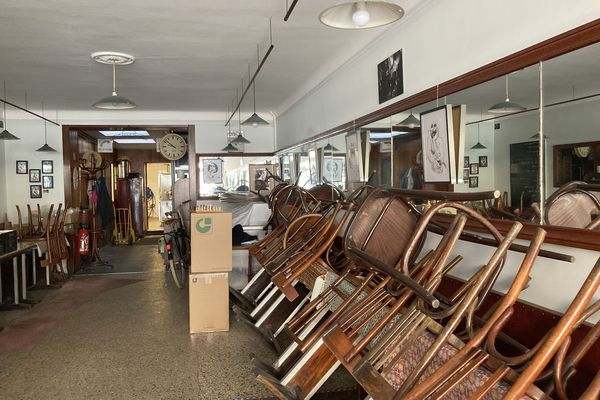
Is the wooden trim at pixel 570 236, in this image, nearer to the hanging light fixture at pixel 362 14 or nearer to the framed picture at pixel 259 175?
the hanging light fixture at pixel 362 14

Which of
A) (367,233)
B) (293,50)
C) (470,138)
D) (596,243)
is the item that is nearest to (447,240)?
(367,233)

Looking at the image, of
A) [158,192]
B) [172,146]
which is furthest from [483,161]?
[158,192]

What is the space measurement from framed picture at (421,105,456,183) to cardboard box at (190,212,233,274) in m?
2.03

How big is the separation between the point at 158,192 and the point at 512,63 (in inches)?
557

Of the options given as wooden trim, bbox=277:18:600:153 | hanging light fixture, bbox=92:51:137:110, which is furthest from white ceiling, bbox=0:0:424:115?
wooden trim, bbox=277:18:600:153

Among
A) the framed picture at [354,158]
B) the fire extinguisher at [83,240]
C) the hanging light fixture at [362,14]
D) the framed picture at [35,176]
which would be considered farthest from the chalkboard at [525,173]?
the framed picture at [35,176]

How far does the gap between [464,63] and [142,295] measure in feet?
16.6

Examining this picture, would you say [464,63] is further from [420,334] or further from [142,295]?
[142,295]

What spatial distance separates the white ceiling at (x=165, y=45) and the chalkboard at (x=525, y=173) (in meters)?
1.66

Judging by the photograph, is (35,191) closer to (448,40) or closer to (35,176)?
(35,176)

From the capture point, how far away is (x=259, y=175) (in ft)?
31.8

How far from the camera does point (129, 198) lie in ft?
43.1

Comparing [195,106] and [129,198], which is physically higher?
[195,106]

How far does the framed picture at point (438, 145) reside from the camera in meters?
3.15
